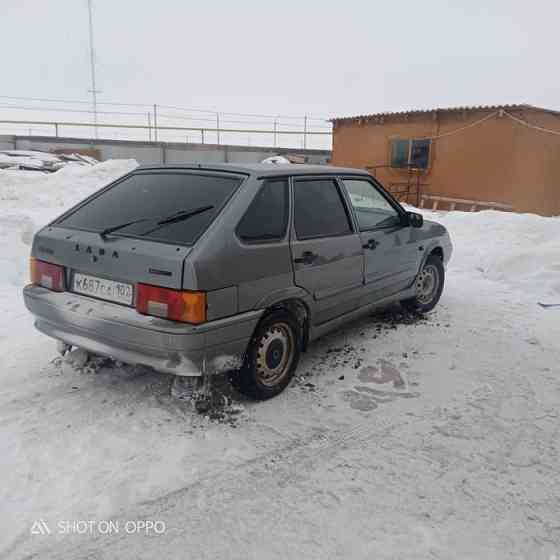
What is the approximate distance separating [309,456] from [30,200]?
34.9ft

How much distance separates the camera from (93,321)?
3.06m

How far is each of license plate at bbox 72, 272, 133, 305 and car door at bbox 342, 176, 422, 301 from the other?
198 cm

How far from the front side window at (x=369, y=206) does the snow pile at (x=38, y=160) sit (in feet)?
48.5

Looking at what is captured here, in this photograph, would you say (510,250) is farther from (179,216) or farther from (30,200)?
(30,200)

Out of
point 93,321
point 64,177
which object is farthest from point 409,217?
point 64,177

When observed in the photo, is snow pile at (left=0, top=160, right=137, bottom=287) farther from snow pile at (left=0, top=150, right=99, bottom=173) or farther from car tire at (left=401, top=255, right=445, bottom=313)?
car tire at (left=401, top=255, right=445, bottom=313)

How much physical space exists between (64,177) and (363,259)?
11.5m

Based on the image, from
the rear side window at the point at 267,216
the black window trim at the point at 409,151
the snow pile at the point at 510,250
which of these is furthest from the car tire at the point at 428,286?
the black window trim at the point at 409,151

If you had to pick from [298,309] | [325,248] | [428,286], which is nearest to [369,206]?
[325,248]

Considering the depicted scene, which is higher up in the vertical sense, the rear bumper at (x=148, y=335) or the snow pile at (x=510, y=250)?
the rear bumper at (x=148, y=335)

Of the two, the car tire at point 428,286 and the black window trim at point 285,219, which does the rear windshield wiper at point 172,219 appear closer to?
the black window trim at point 285,219

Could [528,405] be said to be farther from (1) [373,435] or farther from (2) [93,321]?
(2) [93,321]

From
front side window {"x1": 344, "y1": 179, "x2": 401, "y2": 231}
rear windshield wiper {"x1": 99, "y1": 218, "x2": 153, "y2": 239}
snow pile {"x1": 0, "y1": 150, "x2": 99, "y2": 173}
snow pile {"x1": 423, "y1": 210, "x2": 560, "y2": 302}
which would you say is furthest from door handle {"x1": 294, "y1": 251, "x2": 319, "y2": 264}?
snow pile {"x1": 0, "y1": 150, "x2": 99, "y2": 173}

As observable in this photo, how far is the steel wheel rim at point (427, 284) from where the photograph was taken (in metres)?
5.29
